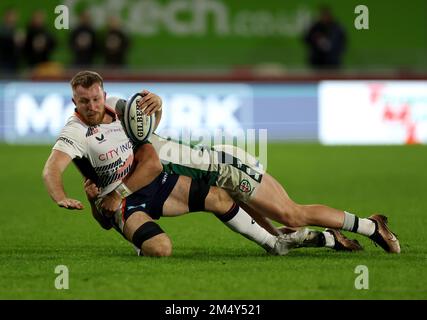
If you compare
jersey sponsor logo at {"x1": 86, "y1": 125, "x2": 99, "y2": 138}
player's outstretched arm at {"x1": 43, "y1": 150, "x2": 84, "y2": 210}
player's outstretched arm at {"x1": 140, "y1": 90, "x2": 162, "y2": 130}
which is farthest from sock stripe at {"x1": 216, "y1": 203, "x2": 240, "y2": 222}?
player's outstretched arm at {"x1": 43, "y1": 150, "x2": 84, "y2": 210}

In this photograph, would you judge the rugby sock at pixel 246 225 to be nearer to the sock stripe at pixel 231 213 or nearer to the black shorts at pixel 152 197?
the sock stripe at pixel 231 213

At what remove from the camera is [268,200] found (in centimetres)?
794

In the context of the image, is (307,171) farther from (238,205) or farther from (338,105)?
(238,205)

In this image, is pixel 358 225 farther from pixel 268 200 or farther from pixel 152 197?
pixel 152 197

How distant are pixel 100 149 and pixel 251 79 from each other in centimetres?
1157

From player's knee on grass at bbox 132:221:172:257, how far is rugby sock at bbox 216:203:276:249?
0.52m

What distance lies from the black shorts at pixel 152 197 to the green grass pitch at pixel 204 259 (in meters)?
0.40

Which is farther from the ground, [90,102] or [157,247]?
[90,102]

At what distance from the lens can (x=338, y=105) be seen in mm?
18828

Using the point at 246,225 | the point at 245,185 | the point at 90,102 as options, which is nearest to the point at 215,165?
the point at 245,185

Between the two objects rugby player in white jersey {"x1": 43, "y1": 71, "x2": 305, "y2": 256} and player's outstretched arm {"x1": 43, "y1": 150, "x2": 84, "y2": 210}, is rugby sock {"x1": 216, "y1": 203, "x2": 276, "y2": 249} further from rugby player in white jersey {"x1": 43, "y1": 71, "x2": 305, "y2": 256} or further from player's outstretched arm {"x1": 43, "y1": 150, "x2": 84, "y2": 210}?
player's outstretched arm {"x1": 43, "y1": 150, "x2": 84, "y2": 210}

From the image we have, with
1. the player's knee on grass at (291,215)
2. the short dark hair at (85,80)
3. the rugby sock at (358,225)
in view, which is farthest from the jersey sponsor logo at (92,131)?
the rugby sock at (358,225)

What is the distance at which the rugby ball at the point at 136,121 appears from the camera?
7.97m

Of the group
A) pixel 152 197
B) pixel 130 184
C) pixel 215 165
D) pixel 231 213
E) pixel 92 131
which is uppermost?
pixel 92 131
